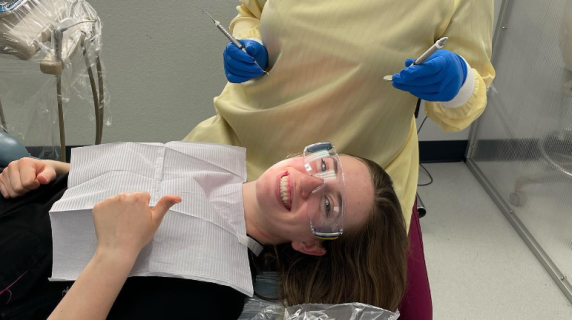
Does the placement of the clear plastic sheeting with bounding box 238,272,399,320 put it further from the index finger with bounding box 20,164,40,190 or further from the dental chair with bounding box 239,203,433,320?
the index finger with bounding box 20,164,40,190

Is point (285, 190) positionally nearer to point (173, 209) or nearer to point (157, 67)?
point (173, 209)

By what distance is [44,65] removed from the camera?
4.44 feet

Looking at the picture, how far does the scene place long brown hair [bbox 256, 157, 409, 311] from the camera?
50.8 inches

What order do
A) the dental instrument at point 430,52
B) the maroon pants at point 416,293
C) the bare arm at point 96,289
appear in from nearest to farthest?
1. the bare arm at point 96,289
2. the dental instrument at point 430,52
3. the maroon pants at point 416,293

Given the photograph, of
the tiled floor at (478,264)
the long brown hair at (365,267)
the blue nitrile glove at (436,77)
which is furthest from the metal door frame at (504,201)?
the blue nitrile glove at (436,77)

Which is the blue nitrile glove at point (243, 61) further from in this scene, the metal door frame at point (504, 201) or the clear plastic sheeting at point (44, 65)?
the metal door frame at point (504, 201)

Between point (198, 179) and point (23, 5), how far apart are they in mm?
723

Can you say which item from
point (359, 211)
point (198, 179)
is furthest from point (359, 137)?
point (198, 179)

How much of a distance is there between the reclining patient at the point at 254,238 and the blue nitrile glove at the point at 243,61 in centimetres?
34

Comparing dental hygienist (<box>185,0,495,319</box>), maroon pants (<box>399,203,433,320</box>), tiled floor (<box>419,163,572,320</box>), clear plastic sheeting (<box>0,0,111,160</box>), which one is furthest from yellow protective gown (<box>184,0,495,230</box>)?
tiled floor (<box>419,163,572,320</box>)

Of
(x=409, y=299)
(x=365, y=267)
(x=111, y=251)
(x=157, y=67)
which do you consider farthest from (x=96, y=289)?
(x=157, y=67)

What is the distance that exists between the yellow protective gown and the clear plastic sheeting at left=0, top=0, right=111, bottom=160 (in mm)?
510

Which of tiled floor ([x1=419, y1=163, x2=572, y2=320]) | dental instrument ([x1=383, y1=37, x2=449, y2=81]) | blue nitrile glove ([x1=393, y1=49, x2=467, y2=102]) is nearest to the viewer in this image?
dental instrument ([x1=383, y1=37, x2=449, y2=81])

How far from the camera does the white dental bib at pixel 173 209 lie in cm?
111
